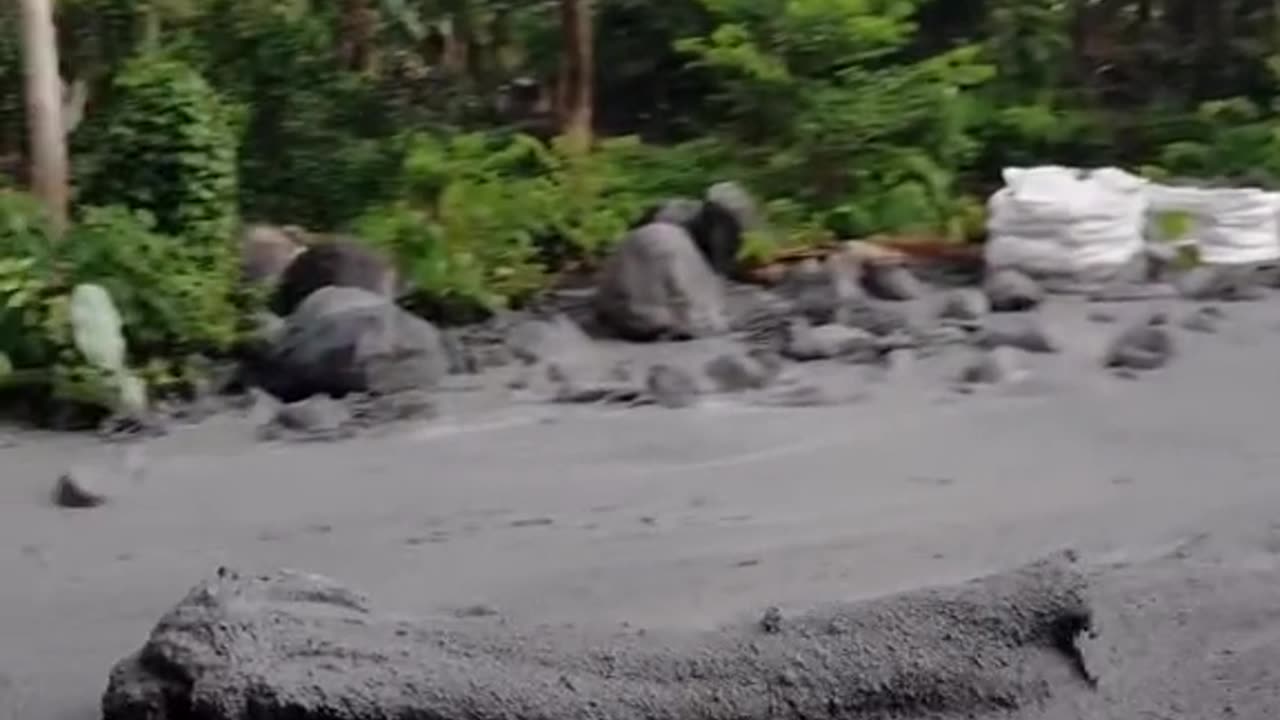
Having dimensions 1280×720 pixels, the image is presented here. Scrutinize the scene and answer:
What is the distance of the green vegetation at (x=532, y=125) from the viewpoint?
4.44 meters

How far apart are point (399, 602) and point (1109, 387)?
1.75 metres

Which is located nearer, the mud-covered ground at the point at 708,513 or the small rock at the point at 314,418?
the mud-covered ground at the point at 708,513

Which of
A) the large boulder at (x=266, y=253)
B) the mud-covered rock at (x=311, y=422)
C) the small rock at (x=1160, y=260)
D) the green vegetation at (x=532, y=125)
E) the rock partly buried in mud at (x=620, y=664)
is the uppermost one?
the green vegetation at (x=532, y=125)

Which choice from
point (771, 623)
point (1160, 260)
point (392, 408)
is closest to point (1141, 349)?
point (1160, 260)

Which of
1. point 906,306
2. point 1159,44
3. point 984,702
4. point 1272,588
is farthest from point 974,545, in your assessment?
point 1159,44

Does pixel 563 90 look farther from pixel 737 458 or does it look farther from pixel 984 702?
pixel 984 702

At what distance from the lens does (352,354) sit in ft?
13.3

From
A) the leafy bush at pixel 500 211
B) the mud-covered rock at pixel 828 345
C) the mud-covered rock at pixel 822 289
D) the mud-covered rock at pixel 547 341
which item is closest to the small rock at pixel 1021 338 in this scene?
the mud-covered rock at pixel 828 345

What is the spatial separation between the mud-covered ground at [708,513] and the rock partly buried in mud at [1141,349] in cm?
5

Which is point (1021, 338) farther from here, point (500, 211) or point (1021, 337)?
point (500, 211)

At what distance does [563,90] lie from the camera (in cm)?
592

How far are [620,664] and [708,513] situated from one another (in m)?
0.97

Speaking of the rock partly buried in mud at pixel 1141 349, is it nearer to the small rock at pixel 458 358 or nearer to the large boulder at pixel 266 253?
the small rock at pixel 458 358

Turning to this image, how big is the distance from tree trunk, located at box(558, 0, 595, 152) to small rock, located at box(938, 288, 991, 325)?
149cm
